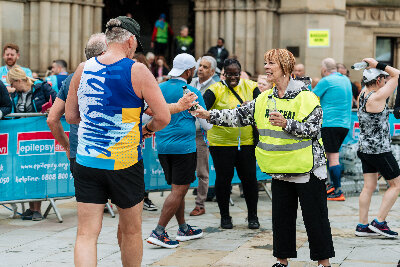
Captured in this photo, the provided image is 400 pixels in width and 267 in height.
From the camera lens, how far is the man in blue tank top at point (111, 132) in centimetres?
488

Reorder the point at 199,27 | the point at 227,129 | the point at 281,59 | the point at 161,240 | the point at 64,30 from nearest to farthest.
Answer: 1. the point at 281,59
2. the point at 161,240
3. the point at 227,129
4. the point at 64,30
5. the point at 199,27

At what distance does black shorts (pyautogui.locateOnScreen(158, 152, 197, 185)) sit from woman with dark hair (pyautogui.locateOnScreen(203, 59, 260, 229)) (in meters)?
0.84

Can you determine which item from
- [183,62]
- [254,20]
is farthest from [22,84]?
[254,20]

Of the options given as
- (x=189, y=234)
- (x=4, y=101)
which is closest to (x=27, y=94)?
(x=4, y=101)

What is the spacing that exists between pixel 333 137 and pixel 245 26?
769cm

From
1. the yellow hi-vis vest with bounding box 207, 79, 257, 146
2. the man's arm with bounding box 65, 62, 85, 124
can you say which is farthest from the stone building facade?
the man's arm with bounding box 65, 62, 85, 124

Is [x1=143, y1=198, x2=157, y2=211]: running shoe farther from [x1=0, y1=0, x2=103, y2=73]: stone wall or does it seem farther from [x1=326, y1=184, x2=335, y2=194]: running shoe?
[x1=0, y1=0, x2=103, y2=73]: stone wall

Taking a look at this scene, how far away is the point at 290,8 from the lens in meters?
18.2

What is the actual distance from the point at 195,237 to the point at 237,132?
1.30 meters

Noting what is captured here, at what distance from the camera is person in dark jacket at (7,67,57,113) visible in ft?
30.2

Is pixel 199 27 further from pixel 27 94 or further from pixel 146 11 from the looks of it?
pixel 27 94

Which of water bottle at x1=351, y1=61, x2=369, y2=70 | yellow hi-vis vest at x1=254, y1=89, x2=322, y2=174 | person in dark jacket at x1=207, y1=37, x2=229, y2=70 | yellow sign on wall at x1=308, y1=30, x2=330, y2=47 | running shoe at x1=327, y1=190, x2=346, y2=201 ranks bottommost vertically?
running shoe at x1=327, y1=190, x2=346, y2=201

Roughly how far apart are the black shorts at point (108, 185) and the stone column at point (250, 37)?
1307 cm

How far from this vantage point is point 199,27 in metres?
18.2
